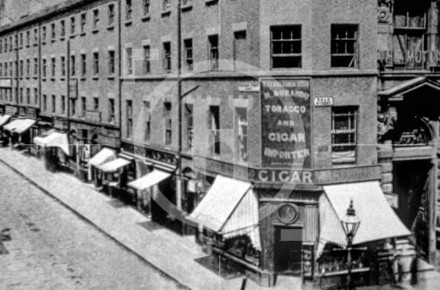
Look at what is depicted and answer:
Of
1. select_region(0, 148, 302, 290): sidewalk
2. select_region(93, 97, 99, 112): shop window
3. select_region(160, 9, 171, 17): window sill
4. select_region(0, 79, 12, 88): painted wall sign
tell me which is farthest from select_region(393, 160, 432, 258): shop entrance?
select_region(0, 79, 12, 88): painted wall sign

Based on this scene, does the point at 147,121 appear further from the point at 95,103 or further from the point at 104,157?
the point at 95,103

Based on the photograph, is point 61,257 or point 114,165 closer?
point 61,257

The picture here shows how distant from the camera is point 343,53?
19078mm

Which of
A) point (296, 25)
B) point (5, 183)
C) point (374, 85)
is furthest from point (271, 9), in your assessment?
point (5, 183)

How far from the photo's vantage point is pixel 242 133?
2038cm

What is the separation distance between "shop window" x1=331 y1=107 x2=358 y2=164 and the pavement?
479cm

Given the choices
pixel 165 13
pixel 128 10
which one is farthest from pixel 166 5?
pixel 128 10

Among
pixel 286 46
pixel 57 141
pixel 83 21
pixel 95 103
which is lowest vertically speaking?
pixel 57 141

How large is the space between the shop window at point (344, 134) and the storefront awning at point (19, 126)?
32362 mm

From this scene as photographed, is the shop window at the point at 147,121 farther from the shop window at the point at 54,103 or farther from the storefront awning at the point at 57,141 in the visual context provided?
the shop window at the point at 54,103

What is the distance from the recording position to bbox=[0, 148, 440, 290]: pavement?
62.9 feet

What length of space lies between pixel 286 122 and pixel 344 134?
2287 mm

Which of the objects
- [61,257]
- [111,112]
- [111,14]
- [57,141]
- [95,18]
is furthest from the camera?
[57,141]

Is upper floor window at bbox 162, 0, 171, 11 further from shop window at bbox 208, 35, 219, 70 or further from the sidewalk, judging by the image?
the sidewalk
